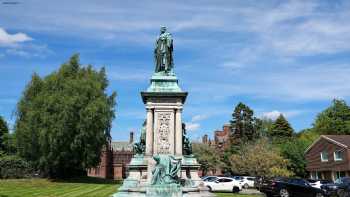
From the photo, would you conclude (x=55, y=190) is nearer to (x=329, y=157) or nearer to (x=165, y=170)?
(x=165, y=170)

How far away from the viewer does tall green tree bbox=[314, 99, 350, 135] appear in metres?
68.8

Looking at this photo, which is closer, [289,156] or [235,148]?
[289,156]

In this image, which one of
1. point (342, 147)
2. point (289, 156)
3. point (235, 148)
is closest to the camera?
point (342, 147)

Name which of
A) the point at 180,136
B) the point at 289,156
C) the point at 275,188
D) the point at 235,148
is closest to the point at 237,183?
the point at 275,188

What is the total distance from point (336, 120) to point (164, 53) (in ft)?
196

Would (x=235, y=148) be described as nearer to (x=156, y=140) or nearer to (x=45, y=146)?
(x=45, y=146)

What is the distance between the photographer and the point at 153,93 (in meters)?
16.9

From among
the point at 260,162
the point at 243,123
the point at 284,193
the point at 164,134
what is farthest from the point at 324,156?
the point at 164,134

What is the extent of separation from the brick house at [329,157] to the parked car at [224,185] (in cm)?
1937

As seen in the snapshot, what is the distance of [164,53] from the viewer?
1823 cm

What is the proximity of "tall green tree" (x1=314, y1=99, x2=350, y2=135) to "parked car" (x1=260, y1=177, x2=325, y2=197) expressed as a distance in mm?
48751

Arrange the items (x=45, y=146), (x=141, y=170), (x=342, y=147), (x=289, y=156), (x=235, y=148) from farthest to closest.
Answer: (x=235, y=148) < (x=289, y=156) < (x=342, y=147) < (x=45, y=146) < (x=141, y=170)

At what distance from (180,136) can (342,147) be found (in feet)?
111

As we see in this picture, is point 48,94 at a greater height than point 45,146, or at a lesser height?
greater
